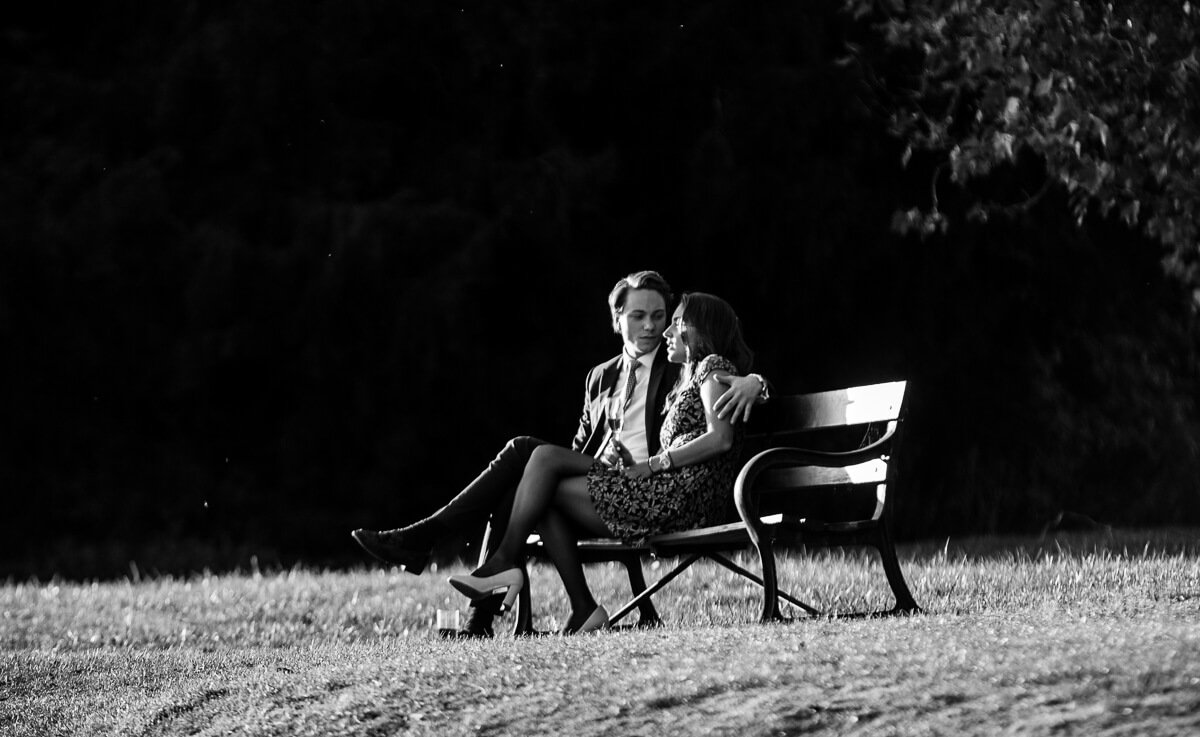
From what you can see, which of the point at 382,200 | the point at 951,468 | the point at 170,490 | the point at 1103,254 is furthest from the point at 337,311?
the point at 1103,254

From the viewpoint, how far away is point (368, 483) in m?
14.5

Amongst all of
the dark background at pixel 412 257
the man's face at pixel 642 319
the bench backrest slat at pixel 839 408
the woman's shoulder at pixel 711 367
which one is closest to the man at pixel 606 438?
the man's face at pixel 642 319

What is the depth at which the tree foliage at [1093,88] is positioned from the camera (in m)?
10.7

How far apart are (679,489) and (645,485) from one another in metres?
0.13

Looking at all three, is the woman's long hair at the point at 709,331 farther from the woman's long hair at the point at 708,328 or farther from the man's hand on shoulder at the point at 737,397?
the man's hand on shoulder at the point at 737,397

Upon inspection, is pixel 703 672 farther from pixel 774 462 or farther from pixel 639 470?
pixel 639 470

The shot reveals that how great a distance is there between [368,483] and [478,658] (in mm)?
9473

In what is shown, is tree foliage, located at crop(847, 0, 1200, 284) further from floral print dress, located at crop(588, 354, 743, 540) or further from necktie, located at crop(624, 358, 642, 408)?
floral print dress, located at crop(588, 354, 743, 540)

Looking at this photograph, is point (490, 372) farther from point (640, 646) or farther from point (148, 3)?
point (640, 646)

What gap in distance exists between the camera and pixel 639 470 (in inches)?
249

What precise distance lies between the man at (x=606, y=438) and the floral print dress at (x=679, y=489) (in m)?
0.14

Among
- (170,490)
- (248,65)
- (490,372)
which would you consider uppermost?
(248,65)

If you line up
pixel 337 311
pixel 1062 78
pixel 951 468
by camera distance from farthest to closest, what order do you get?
pixel 951 468
pixel 337 311
pixel 1062 78

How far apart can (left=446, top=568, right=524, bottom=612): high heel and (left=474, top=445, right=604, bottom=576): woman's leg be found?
33mm
